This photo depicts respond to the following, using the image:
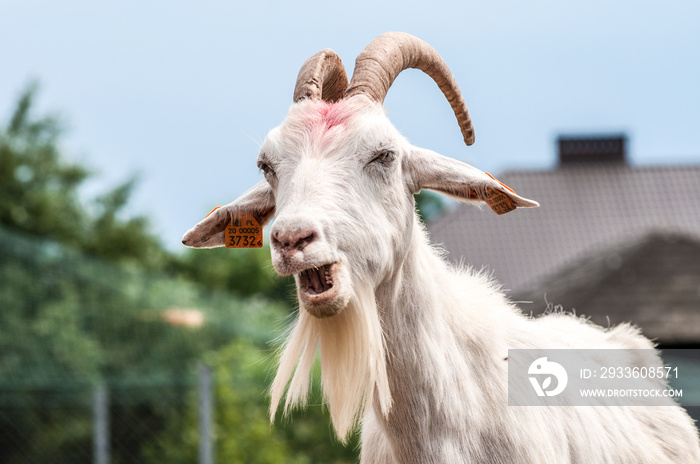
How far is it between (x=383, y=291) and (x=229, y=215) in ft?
3.07

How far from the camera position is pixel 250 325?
18297 millimetres

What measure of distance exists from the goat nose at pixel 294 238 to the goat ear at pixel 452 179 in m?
0.78

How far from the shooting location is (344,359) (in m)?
3.56

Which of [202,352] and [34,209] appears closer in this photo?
[202,352]

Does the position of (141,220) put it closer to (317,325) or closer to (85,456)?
(85,456)

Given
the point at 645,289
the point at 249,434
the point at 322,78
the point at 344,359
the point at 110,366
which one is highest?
the point at 645,289

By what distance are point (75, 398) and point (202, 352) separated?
3.29 m

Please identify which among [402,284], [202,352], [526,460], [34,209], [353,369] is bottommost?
[526,460]

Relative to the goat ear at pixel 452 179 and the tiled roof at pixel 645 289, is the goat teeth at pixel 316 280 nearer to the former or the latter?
the goat ear at pixel 452 179

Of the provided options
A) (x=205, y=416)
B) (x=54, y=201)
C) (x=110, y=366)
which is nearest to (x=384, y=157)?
(x=205, y=416)

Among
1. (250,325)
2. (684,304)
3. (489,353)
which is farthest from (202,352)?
(489,353)

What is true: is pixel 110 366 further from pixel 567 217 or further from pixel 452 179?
pixel 567 217

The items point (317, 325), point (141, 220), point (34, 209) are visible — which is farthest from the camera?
point (141, 220)

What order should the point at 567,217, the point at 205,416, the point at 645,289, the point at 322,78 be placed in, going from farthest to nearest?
1. the point at 567,217
2. the point at 645,289
3. the point at 205,416
4. the point at 322,78
